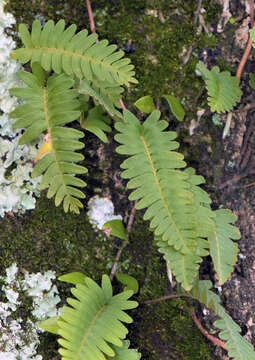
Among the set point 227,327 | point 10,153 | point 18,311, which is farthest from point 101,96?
point 227,327

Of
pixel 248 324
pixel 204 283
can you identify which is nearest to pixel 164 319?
pixel 204 283

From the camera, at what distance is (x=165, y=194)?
212 cm

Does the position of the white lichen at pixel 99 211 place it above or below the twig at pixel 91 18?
below

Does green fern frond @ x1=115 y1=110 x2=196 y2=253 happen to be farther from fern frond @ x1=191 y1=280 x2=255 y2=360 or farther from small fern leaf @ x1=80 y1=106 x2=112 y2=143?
fern frond @ x1=191 y1=280 x2=255 y2=360

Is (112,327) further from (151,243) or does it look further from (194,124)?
(194,124)

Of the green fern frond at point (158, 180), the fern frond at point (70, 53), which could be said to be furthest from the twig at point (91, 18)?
the green fern frond at point (158, 180)

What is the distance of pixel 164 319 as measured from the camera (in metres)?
2.43

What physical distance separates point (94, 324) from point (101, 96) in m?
1.18

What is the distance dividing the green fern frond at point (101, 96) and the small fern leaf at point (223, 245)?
811 millimetres

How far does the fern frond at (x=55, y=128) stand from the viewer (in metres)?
2.10

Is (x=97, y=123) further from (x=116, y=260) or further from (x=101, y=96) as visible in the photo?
(x=116, y=260)

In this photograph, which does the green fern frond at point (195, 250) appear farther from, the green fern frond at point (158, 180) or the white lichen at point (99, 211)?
the white lichen at point (99, 211)

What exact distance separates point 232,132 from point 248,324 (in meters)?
1.15

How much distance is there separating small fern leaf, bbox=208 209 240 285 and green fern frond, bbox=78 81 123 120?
31.9 inches
